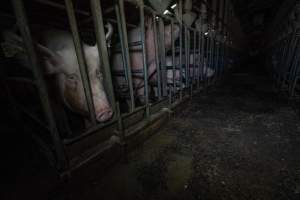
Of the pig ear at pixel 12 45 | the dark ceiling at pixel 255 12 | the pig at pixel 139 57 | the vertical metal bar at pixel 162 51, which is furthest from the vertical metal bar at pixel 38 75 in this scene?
the dark ceiling at pixel 255 12

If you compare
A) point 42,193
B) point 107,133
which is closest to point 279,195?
point 107,133

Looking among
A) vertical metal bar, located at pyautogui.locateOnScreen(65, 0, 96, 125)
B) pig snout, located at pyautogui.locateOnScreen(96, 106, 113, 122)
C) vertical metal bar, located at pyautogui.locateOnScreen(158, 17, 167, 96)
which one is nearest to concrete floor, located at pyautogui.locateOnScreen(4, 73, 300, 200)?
pig snout, located at pyautogui.locateOnScreen(96, 106, 113, 122)

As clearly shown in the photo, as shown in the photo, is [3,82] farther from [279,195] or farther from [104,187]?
[279,195]

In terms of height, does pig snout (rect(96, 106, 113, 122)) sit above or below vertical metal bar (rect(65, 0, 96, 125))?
below

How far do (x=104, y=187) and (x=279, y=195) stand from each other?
145 centimetres

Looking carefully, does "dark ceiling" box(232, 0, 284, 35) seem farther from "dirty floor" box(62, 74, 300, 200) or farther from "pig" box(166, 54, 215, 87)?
"dirty floor" box(62, 74, 300, 200)

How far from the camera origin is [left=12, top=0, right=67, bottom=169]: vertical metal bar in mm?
979

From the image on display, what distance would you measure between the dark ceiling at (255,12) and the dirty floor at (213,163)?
25.7 feet

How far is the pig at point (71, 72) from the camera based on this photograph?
1.53m

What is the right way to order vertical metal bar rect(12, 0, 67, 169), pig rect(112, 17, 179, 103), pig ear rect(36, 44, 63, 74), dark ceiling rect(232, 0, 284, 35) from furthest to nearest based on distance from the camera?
dark ceiling rect(232, 0, 284, 35) < pig rect(112, 17, 179, 103) < pig ear rect(36, 44, 63, 74) < vertical metal bar rect(12, 0, 67, 169)

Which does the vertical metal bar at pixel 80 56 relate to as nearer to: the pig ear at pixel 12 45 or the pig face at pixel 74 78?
the pig face at pixel 74 78

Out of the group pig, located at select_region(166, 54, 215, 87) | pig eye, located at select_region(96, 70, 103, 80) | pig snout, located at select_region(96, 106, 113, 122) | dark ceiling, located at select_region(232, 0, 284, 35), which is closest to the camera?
pig snout, located at select_region(96, 106, 113, 122)

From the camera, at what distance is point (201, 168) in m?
1.54

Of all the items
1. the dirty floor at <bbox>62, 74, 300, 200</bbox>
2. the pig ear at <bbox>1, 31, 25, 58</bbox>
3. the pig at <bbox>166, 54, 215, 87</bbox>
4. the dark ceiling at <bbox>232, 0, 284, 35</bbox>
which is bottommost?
the dirty floor at <bbox>62, 74, 300, 200</bbox>
